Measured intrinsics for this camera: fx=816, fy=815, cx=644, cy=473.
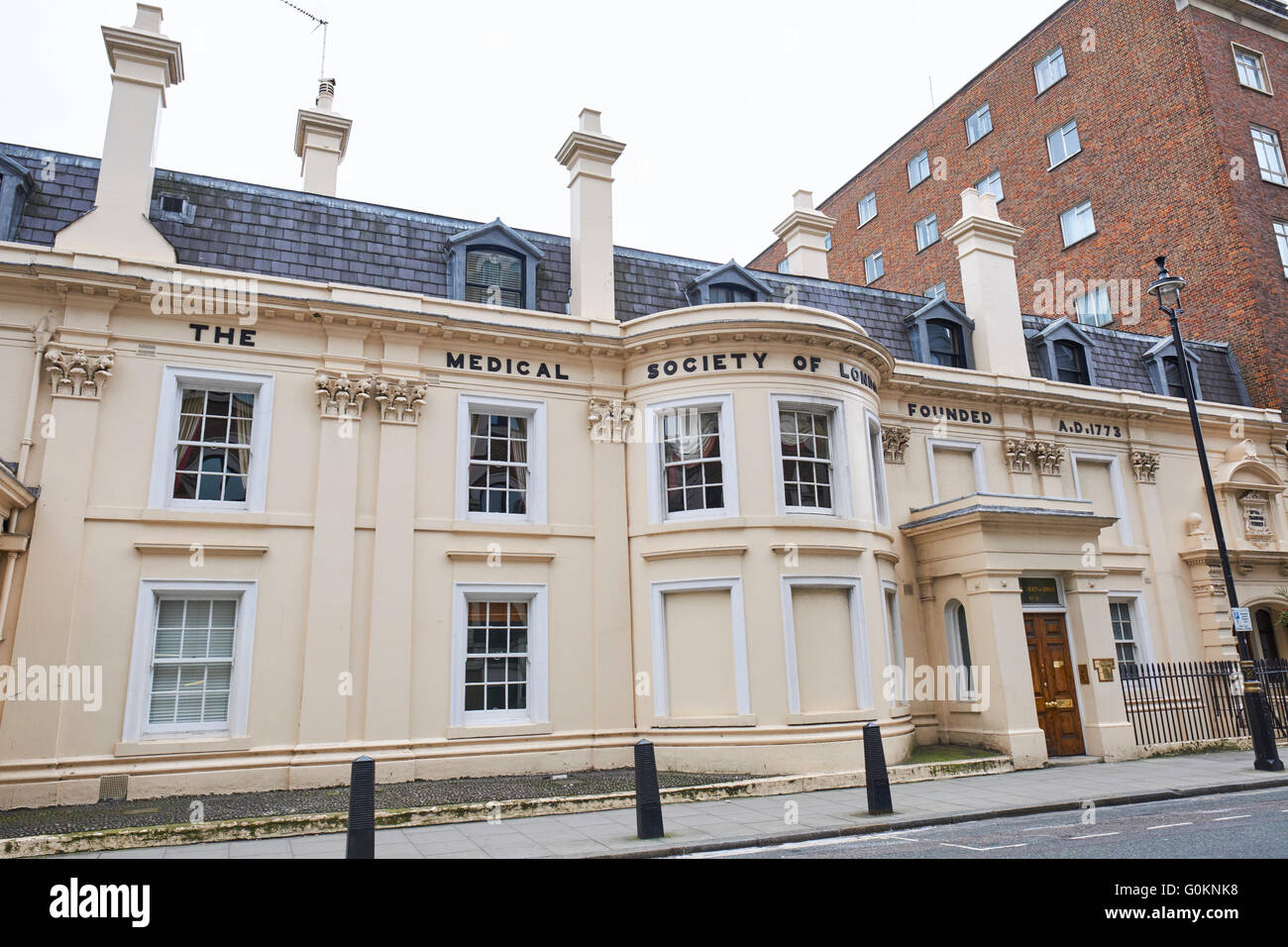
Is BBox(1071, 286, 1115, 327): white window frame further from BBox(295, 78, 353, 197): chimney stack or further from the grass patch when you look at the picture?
BBox(295, 78, 353, 197): chimney stack

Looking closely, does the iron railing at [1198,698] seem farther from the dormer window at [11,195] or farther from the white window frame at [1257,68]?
the dormer window at [11,195]

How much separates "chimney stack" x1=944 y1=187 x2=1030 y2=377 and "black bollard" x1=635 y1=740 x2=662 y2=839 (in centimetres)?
1512

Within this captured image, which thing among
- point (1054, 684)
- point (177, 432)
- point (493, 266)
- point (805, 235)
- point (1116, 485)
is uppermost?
point (805, 235)

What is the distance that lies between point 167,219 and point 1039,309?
27.2m

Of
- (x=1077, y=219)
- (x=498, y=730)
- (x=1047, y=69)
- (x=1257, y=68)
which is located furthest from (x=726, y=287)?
(x=1257, y=68)

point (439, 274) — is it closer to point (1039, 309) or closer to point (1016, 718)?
point (1016, 718)

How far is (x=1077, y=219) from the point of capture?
28203 millimetres

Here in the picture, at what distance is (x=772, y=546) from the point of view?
1473cm

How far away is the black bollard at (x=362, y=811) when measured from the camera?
813 cm

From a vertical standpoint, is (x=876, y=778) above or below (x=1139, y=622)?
below

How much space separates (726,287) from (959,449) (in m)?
6.86

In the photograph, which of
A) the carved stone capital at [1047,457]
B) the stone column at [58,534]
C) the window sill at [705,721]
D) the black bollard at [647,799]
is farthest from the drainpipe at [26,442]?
the carved stone capital at [1047,457]

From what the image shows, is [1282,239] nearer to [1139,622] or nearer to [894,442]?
[1139,622]
